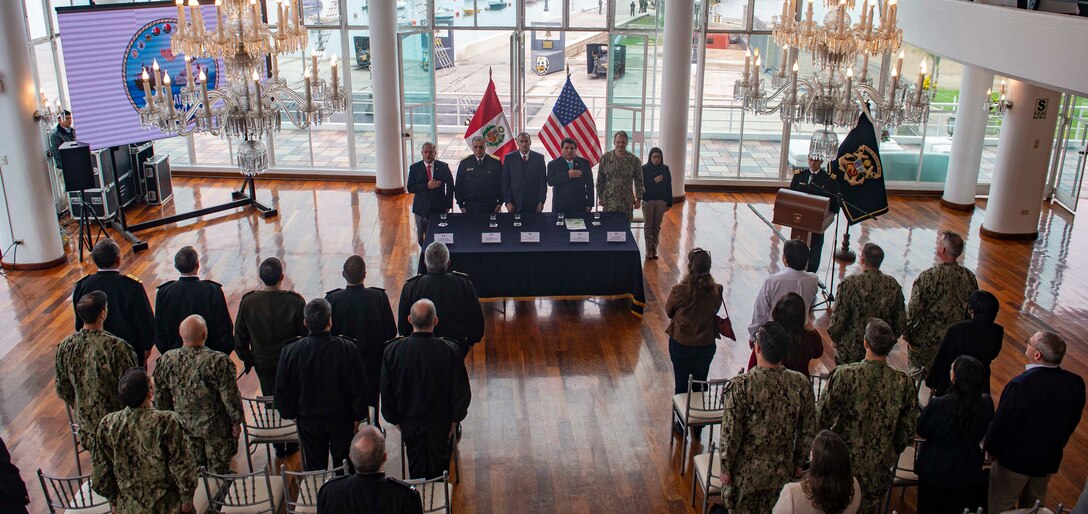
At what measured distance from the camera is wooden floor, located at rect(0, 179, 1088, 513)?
22.2 ft

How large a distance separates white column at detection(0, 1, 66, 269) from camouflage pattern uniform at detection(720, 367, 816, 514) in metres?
8.96

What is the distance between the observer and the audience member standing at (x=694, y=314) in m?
6.70

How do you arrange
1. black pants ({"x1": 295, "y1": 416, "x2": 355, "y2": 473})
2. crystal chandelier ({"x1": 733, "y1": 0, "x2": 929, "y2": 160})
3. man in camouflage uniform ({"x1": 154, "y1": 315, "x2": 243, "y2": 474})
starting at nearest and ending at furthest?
man in camouflage uniform ({"x1": 154, "y1": 315, "x2": 243, "y2": 474}) < black pants ({"x1": 295, "y1": 416, "x2": 355, "y2": 473}) < crystal chandelier ({"x1": 733, "y1": 0, "x2": 929, "y2": 160})

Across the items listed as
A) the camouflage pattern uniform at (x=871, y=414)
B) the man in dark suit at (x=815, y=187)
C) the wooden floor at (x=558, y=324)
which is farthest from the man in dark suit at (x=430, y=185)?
the camouflage pattern uniform at (x=871, y=414)

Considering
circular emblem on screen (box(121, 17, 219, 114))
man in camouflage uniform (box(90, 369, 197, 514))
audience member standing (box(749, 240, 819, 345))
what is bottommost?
man in camouflage uniform (box(90, 369, 197, 514))

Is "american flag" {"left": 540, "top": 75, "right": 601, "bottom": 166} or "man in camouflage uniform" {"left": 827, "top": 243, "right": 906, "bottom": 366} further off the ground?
"american flag" {"left": 540, "top": 75, "right": 601, "bottom": 166}

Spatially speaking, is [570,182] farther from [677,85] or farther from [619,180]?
[677,85]

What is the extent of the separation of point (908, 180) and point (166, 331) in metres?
12.0

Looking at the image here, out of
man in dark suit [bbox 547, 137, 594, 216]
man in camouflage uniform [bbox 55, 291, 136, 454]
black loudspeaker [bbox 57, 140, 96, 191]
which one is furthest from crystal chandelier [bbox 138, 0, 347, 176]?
black loudspeaker [bbox 57, 140, 96, 191]

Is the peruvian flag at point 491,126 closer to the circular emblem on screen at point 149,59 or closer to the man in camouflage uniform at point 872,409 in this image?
the circular emblem on screen at point 149,59

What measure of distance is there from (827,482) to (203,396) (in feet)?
12.2

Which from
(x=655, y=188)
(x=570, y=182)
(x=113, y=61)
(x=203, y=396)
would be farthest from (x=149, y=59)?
(x=203, y=396)

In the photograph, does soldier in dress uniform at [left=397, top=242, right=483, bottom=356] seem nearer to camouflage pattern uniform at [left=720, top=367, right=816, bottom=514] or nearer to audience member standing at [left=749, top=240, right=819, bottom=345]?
audience member standing at [left=749, top=240, right=819, bottom=345]

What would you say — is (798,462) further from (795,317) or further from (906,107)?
(906,107)
